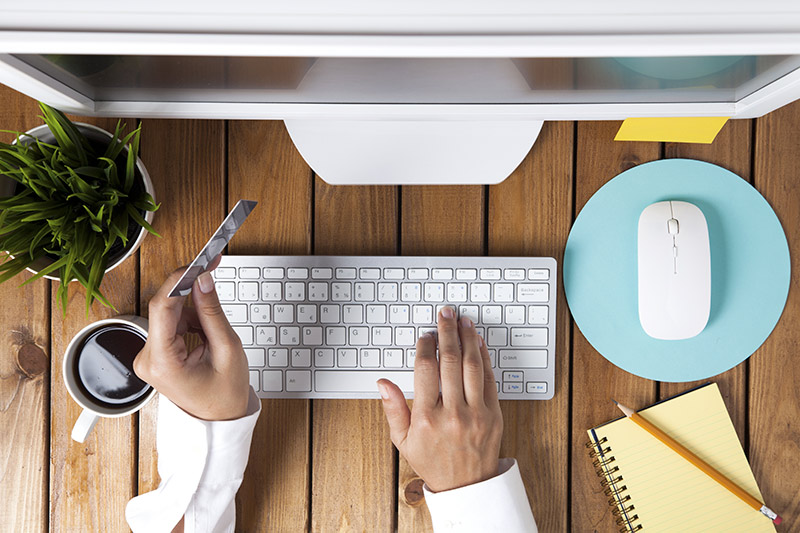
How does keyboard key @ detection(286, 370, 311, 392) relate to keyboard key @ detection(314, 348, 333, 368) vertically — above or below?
below

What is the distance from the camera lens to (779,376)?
0.64 m

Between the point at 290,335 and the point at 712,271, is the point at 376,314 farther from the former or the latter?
the point at 712,271

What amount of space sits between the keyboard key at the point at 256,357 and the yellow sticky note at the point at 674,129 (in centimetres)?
49

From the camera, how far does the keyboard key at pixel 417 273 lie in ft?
1.99

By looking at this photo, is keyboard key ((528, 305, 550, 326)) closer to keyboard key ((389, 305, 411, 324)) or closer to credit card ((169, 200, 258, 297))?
keyboard key ((389, 305, 411, 324))

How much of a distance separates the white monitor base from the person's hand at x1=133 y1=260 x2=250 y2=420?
174 mm

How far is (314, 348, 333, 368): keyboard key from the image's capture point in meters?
0.62

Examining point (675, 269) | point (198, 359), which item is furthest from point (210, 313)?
point (675, 269)

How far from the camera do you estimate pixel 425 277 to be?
Answer: 0.61 m

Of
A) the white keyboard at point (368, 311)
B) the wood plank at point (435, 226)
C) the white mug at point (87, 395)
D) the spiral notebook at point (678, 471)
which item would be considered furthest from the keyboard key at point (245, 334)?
the spiral notebook at point (678, 471)

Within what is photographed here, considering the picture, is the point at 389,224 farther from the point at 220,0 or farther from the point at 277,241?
the point at 220,0

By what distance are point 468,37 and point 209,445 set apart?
0.49m

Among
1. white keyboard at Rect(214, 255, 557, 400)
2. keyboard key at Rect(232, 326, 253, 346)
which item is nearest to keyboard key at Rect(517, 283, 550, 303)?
white keyboard at Rect(214, 255, 557, 400)

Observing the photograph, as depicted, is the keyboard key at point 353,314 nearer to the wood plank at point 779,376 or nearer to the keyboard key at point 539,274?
the keyboard key at point 539,274
